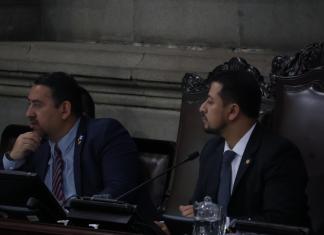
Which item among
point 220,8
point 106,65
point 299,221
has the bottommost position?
point 299,221

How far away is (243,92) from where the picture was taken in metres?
3.55

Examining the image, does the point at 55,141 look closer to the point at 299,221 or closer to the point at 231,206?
the point at 231,206

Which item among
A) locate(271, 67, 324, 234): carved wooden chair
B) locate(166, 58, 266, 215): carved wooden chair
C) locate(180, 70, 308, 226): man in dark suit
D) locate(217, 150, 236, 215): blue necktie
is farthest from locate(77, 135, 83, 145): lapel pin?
locate(271, 67, 324, 234): carved wooden chair

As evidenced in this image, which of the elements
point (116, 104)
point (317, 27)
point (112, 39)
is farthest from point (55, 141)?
point (317, 27)

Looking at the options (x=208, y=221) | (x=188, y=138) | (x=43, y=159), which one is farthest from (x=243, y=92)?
(x=43, y=159)

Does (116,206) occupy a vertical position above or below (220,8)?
below

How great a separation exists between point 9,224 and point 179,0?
7.60 ft

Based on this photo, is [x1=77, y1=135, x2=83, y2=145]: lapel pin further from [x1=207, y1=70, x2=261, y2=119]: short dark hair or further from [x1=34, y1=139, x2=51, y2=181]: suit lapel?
[x1=207, y1=70, x2=261, y2=119]: short dark hair

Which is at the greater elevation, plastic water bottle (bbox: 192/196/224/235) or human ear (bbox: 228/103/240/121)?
human ear (bbox: 228/103/240/121)

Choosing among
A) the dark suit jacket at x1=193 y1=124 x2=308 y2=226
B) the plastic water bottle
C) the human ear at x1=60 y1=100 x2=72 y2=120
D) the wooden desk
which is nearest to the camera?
the wooden desk

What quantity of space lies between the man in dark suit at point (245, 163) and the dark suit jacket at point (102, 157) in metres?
0.39

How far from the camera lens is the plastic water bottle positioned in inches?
109

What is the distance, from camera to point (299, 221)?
10.9 feet

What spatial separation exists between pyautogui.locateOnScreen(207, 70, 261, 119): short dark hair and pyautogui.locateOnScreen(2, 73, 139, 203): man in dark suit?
63 centimetres
